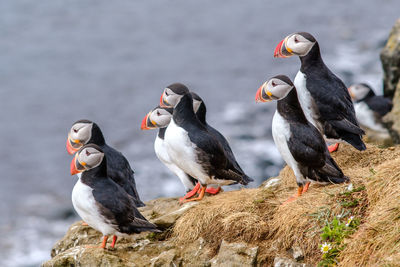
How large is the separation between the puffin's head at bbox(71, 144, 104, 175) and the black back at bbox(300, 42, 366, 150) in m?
2.51

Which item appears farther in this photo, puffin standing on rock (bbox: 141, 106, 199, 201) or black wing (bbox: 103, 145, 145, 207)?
puffin standing on rock (bbox: 141, 106, 199, 201)

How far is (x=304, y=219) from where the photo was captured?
5.80m

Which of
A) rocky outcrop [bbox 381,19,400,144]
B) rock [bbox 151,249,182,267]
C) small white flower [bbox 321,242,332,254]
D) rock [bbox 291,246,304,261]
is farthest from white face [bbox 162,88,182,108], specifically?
rocky outcrop [bbox 381,19,400,144]

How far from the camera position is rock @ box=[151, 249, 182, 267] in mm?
5961

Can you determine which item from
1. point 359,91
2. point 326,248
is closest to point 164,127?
point 326,248

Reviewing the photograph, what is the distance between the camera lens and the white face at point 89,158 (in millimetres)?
6352

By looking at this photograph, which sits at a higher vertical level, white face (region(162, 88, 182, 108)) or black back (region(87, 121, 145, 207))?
white face (region(162, 88, 182, 108))

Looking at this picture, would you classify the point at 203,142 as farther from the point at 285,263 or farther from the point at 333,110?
the point at 285,263

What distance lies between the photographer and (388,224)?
525 centimetres

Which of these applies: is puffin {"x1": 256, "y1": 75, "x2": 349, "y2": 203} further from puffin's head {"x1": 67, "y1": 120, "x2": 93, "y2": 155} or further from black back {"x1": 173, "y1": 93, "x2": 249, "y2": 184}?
puffin's head {"x1": 67, "y1": 120, "x2": 93, "y2": 155}

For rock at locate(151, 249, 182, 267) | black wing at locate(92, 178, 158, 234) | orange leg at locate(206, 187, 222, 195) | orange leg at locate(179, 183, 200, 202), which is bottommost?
Answer: rock at locate(151, 249, 182, 267)

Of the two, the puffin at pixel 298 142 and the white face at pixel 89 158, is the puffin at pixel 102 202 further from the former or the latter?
the puffin at pixel 298 142

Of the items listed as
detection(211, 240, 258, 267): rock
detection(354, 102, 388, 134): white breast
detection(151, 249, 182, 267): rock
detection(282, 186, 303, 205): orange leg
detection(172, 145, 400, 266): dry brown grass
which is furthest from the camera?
detection(354, 102, 388, 134): white breast

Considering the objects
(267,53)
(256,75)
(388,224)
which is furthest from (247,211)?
(267,53)
